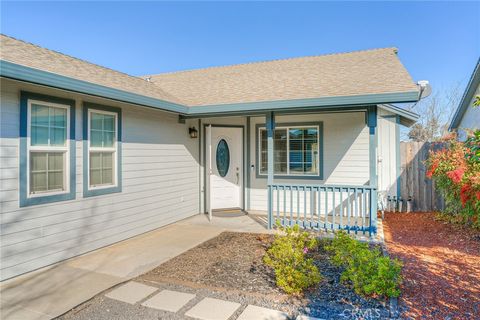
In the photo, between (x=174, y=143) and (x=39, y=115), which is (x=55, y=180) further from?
(x=174, y=143)

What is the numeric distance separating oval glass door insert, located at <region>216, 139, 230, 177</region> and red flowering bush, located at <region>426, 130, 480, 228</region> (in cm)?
475

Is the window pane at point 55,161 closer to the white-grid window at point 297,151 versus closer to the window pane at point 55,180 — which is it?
the window pane at point 55,180

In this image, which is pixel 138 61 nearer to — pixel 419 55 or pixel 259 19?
pixel 259 19

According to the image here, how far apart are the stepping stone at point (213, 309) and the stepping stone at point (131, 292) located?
663 mm

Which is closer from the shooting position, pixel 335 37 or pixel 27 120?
pixel 27 120

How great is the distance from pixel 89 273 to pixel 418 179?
772cm

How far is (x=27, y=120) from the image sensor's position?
375cm

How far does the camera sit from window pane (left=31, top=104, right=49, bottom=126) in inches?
152

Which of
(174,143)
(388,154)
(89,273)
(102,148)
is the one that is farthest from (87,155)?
(388,154)

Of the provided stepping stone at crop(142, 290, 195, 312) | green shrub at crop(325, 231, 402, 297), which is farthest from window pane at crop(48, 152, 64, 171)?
green shrub at crop(325, 231, 402, 297)

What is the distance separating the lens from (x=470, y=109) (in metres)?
8.99

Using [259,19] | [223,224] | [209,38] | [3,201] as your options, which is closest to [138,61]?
[209,38]

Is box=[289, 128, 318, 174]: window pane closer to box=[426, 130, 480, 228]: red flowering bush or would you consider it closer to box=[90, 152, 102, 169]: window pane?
box=[426, 130, 480, 228]: red flowering bush

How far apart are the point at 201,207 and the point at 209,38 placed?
907cm
